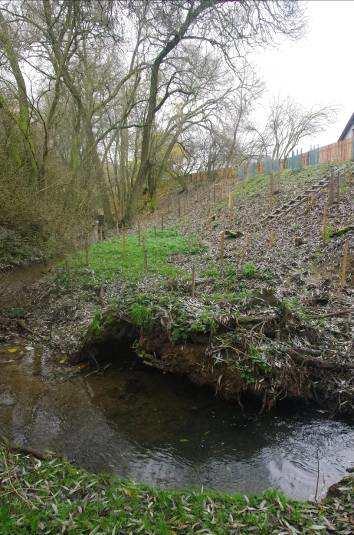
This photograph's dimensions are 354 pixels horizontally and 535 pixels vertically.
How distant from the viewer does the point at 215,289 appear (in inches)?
353

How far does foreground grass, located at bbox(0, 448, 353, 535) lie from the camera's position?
3186 millimetres

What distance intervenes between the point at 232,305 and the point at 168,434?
238cm

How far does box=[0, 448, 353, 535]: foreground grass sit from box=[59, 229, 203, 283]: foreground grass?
6.63 m

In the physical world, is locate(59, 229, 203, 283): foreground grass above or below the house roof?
below

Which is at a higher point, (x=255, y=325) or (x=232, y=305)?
(x=232, y=305)

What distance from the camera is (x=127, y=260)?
12.3 metres

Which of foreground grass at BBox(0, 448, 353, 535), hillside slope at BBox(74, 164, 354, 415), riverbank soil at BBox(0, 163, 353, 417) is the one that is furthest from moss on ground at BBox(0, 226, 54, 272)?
foreground grass at BBox(0, 448, 353, 535)

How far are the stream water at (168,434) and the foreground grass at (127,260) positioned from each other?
Result: 14.3 ft

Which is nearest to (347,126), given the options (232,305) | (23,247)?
(23,247)

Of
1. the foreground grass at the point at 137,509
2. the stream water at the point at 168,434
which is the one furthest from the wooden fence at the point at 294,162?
the foreground grass at the point at 137,509

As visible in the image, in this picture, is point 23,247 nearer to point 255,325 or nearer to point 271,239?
point 271,239

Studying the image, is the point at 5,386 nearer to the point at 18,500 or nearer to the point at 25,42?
the point at 18,500

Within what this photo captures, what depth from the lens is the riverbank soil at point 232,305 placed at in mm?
5594

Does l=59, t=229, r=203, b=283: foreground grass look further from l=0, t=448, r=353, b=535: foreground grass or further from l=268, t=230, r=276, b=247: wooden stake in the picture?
l=0, t=448, r=353, b=535: foreground grass
